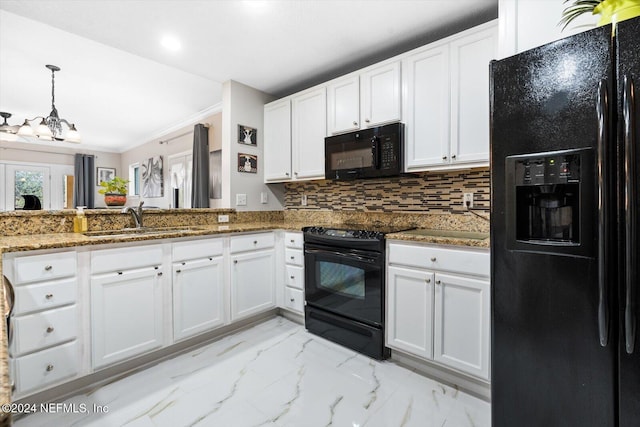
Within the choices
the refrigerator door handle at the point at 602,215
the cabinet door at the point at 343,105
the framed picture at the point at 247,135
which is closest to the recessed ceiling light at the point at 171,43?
the framed picture at the point at 247,135

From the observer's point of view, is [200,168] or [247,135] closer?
[247,135]

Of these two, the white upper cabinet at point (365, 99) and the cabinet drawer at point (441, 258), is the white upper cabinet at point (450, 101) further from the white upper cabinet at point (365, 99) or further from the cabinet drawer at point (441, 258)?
the cabinet drawer at point (441, 258)

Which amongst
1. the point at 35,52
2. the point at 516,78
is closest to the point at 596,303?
the point at 516,78

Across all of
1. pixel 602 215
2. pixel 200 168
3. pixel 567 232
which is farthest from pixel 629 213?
pixel 200 168

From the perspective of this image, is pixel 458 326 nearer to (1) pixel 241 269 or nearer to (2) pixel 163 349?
(1) pixel 241 269

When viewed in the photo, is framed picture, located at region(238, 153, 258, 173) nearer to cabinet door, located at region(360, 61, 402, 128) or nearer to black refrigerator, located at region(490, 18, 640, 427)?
cabinet door, located at region(360, 61, 402, 128)

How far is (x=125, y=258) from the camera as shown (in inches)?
76.8

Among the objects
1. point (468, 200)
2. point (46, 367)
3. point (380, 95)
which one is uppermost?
point (380, 95)

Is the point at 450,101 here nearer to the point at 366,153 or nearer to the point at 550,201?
the point at 366,153

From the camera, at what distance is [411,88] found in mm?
2242

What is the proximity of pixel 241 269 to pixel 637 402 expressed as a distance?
2.37 m

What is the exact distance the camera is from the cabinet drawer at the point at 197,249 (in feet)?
7.28

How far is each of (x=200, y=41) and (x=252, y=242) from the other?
1.67 meters

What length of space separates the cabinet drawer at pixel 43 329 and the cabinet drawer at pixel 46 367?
0.04m
